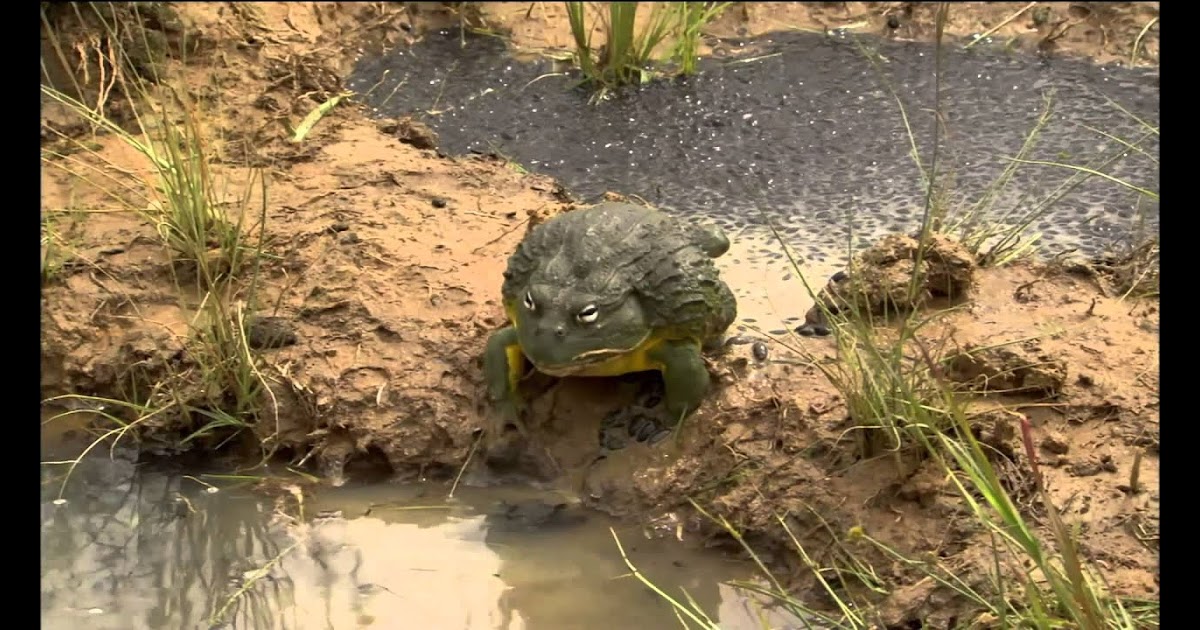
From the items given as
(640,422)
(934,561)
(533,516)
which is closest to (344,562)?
(533,516)

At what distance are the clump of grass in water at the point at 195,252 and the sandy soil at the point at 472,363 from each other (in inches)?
2.7

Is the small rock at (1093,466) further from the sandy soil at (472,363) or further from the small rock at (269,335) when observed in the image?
the small rock at (269,335)

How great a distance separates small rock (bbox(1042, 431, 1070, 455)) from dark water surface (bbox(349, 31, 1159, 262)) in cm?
135

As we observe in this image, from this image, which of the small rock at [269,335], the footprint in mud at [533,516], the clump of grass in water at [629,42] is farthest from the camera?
the clump of grass in water at [629,42]

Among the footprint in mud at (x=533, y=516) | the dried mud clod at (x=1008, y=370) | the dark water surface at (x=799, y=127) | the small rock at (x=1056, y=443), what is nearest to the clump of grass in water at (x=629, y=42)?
the dark water surface at (x=799, y=127)

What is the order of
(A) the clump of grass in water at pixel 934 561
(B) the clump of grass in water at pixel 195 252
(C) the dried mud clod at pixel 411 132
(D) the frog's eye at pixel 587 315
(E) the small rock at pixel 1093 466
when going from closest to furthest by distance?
1. (A) the clump of grass in water at pixel 934 561
2. (E) the small rock at pixel 1093 466
3. (D) the frog's eye at pixel 587 315
4. (B) the clump of grass in water at pixel 195 252
5. (C) the dried mud clod at pixel 411 132

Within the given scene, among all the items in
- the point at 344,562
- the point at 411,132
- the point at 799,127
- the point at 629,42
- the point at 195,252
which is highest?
the point at 629,42

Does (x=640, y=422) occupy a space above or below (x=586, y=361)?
below

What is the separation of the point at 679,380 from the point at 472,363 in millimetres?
798

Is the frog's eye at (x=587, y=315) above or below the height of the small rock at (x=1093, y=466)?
above

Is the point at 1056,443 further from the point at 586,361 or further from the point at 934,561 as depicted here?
the point at 586,361

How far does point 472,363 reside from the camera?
4.34 metres

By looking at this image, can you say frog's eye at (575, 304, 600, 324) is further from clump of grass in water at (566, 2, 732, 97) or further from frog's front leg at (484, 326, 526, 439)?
clump of grass in water at (566, 2, 732, 97)

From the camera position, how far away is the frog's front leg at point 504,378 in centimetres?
415
